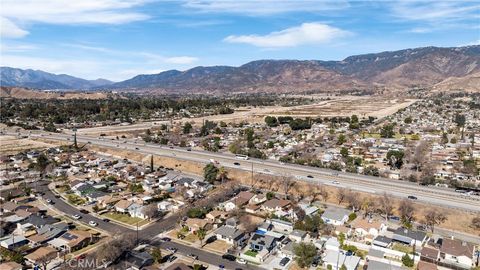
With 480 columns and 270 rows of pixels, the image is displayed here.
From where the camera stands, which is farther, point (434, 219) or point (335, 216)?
point (335, 216)

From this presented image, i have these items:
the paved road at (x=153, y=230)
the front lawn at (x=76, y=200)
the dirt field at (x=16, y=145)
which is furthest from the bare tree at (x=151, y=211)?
the dirt field at (x=16, y=145)

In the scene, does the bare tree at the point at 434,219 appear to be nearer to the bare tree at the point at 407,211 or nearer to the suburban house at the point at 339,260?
the bare tree at the point at 407,211

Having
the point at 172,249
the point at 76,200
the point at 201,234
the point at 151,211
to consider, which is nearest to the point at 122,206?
the point at 151,211

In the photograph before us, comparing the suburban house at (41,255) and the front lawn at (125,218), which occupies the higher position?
the suburban house at (41,255)

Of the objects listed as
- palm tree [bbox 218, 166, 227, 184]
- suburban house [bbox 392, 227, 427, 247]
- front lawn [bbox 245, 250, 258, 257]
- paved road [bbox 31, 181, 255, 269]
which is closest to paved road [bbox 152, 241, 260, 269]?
paved road [bbox 31, 181, 255, 269]

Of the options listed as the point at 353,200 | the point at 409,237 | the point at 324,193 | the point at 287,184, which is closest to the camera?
the point at 409,237

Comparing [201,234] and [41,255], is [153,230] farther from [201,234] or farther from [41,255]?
[41,255]
